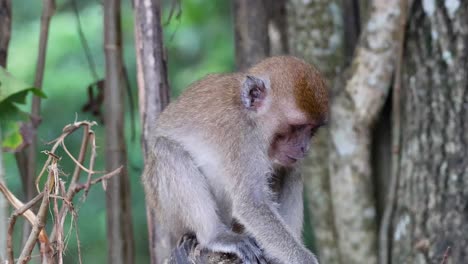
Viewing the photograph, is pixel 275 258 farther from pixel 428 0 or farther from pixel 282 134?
pixel 428 0

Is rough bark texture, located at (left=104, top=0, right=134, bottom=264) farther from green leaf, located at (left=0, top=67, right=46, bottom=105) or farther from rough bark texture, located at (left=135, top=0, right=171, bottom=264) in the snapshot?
green leaf, located at (left=0, top=67, right=46, bottom=105)

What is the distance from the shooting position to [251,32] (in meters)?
7.13

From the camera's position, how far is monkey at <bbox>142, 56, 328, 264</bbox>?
16.1 ft

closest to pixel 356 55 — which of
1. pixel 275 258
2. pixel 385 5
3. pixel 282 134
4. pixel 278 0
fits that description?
pixel 385 5

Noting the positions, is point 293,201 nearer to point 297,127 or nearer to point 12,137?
point 297,127

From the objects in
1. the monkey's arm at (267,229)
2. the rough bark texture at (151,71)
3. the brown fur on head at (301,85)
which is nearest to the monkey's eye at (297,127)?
the brown fur on head at (301,85)

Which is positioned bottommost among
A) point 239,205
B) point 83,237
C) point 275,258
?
point 83,237

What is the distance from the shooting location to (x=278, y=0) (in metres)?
7.53

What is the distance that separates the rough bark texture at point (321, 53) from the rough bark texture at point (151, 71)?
1999mm

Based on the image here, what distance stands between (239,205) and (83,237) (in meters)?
3.43

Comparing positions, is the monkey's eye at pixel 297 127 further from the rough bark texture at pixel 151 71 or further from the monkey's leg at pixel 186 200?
the rough bark texture at pixel 151 71

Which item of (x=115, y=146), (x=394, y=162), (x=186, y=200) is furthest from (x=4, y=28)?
(x=394, y=162)

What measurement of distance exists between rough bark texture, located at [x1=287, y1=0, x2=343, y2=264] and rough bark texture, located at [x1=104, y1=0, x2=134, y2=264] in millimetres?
1731

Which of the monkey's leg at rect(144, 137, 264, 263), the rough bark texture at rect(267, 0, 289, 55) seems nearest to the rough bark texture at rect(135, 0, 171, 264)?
the monkey's leg at rect(144, 137, 264, 263)
